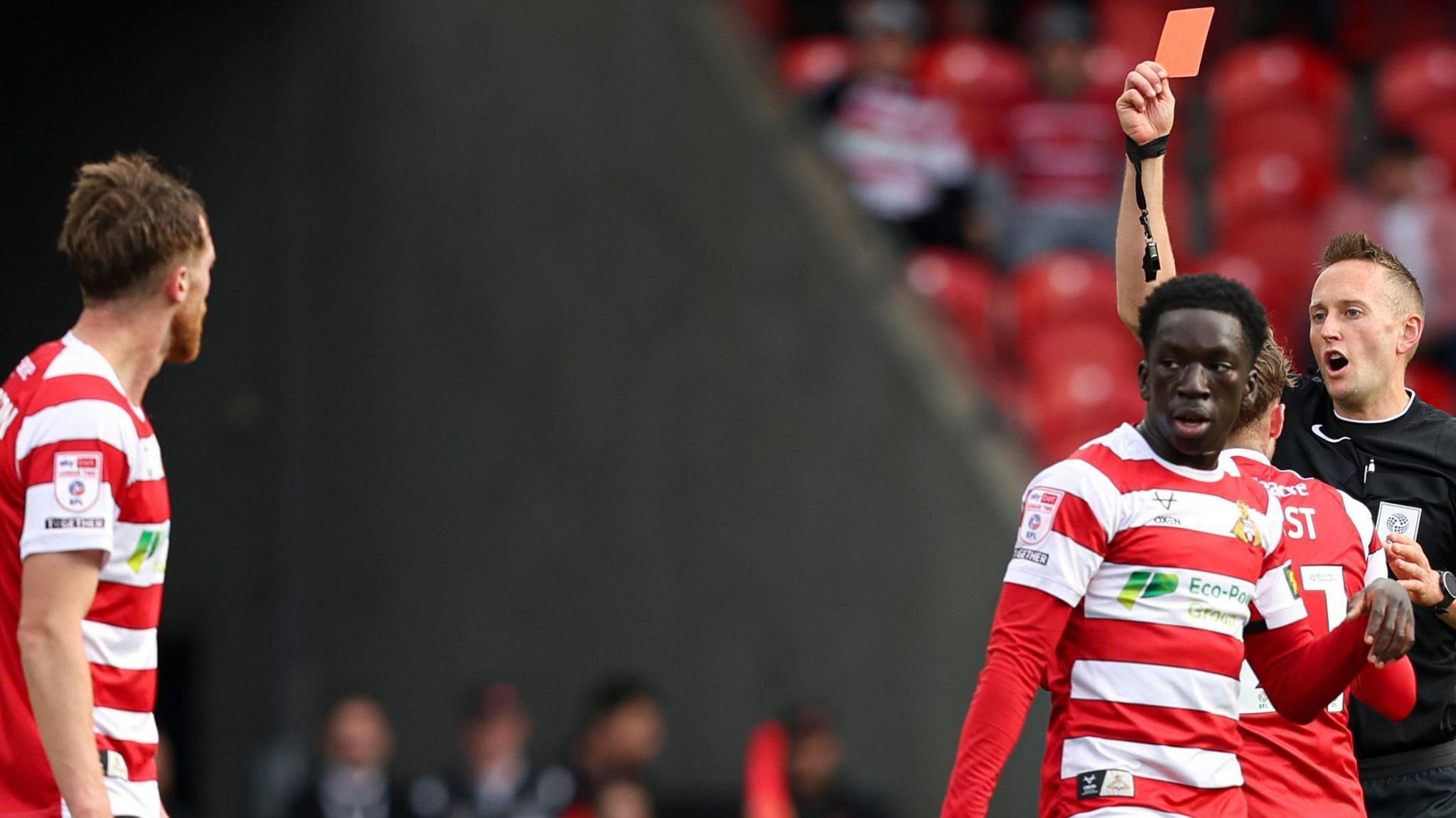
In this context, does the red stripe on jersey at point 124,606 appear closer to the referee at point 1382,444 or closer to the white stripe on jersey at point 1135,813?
the white stripe on jersey at point 1135,813

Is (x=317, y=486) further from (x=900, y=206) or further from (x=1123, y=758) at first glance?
(x=1123, y=758)

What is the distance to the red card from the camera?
15.0 ft

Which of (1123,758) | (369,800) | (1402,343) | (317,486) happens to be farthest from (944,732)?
(1123,758)

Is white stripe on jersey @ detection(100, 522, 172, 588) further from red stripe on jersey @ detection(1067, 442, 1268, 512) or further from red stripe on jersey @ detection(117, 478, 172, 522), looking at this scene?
red stripe on jersey @ detection(1067, 442, 1268, 512)

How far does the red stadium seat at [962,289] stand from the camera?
10188 millimetres

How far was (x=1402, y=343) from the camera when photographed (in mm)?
4961

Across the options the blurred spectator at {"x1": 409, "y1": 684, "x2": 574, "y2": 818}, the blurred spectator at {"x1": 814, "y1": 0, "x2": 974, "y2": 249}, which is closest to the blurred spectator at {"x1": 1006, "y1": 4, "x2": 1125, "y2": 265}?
the blurred spectator at {"x1": 814, "y1": 0, "x2": 974, "y2": 249}

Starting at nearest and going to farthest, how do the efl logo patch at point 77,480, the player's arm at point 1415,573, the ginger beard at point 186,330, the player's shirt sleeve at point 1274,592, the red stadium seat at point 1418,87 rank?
the efl logo patch at point 77,480
the ginger beard at point 186,330
the player's shirt sleeve at point 1274,592
the player's arm at point 1415,573
the red stadium seat at point 1418,87

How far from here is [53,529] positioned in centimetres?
377

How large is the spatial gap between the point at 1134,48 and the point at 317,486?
5469 millimetres

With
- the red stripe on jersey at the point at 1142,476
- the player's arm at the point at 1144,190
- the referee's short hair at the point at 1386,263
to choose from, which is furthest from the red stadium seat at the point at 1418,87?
the red stripe on jersey at the point at 1142,476

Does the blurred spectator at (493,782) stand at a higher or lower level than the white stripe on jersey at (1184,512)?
lower

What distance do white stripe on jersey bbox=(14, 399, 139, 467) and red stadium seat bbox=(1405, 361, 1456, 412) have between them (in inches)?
271

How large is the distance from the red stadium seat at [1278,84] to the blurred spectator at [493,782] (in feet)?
17.8
